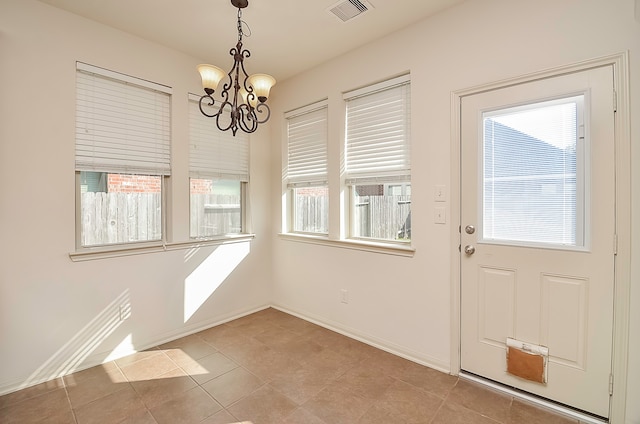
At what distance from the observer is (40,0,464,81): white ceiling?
2279mm

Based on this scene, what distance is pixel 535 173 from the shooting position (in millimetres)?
2002

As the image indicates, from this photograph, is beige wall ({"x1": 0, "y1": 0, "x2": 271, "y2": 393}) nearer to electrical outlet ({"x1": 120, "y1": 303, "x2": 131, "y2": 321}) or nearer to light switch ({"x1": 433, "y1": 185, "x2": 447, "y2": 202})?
electrical outlet ({"x1": 120, "y1": 303, "x2": 131, "y2": 321})

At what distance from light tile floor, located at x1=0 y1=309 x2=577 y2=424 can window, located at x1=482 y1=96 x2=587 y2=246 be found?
1184mm

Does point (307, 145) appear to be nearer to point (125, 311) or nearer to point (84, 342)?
point (125, 311)

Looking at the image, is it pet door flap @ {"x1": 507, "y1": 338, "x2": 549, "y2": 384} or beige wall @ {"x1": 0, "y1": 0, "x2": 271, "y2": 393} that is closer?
pet door flap @ {"x1": 507, "y1": 338, "x2": 549, "y2": 384}

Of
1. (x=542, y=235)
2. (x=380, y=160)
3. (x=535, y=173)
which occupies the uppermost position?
(x=380, y=160)

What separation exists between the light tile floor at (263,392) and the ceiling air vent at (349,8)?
2883 mm

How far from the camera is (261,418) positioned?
1.88 m

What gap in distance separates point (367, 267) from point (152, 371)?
2036 millimetres

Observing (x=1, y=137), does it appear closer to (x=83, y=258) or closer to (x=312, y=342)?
(x=83, y=258)

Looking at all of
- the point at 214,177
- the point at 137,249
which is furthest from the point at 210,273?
the point at 214,177

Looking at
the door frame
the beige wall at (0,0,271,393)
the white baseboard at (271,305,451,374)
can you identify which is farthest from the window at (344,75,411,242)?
the beige wall at (0,0,271,393)

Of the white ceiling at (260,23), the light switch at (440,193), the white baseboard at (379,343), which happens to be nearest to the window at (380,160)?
the light switch at (440,193)

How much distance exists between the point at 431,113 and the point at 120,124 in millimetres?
2720
